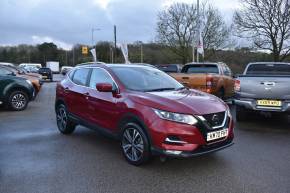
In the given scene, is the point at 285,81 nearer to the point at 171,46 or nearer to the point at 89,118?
the point at 89,118

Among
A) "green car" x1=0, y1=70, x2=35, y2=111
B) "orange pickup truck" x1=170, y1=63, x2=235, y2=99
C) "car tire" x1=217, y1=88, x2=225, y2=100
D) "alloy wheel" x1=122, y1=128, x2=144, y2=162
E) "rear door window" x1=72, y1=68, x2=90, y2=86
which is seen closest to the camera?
→ "alloy wheel" x1=122, y1=128, x2=144, y2=162

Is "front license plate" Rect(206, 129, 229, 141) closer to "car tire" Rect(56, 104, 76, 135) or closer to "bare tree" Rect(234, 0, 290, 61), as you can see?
"car tire" Rect(56, 104, 76, 135)

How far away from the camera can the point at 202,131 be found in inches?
192

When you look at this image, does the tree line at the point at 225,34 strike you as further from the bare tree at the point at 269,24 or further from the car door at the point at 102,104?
the car door at the point at 102,104

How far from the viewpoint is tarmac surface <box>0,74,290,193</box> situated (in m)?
4.50

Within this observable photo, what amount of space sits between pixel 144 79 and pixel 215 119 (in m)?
1.66

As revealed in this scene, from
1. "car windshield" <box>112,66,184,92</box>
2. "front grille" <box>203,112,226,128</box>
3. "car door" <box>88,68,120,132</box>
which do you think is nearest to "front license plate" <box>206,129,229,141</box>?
"front grille" <box>203,112,226,128</box>

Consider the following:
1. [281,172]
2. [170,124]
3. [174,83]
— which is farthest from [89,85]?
[281,172]

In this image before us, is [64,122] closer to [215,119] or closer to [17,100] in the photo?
[215,119]

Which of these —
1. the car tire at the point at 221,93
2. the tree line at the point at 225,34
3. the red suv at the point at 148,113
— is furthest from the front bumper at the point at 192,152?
the tree line at the point at 225,34

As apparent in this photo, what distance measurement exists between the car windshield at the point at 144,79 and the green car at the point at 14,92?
6.60 metres

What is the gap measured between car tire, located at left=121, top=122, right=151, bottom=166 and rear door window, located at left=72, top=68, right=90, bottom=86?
1.82 metres

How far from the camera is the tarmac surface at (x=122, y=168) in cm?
450

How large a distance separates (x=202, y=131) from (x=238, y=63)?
3148 cm
